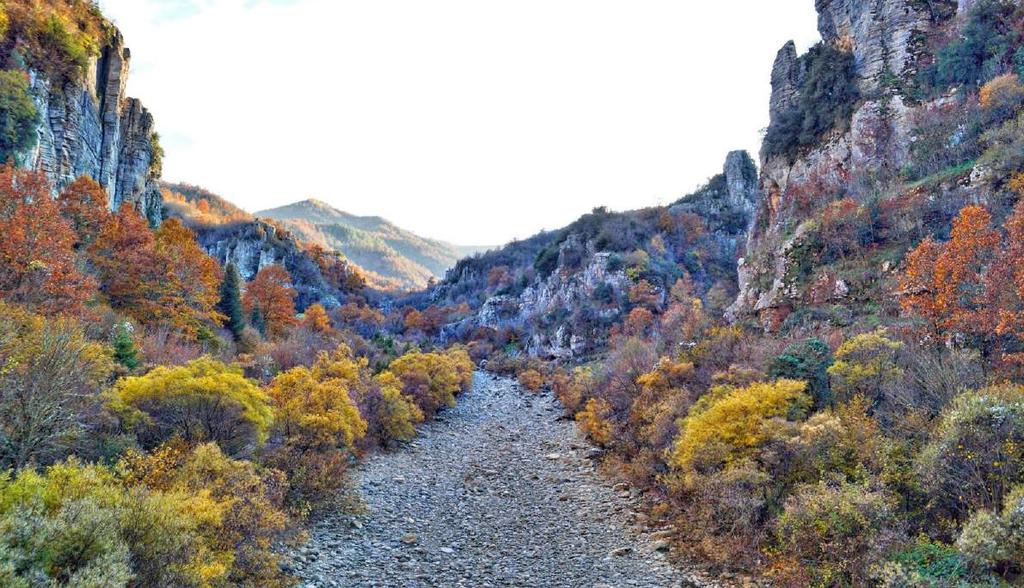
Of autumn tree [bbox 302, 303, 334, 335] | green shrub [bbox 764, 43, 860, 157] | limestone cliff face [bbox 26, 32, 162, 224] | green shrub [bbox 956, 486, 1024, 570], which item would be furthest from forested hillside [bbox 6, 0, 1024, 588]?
autumn tree [bbox 302, 303, 334, 335]

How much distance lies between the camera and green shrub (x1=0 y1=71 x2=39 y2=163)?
75.6 ft

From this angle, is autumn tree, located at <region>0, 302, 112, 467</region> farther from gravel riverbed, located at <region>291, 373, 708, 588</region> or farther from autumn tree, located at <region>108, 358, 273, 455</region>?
gravel riverbed, located at <region>291, 373, 708, 588</region>

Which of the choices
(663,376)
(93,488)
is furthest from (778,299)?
(93,488)

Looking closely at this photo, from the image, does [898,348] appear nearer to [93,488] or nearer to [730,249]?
[93,488]

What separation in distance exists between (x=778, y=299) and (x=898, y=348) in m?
10.0

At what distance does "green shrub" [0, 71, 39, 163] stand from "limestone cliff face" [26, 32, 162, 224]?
0.92 m

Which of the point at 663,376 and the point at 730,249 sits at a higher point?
the point at 730,249

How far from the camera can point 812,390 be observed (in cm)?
1321

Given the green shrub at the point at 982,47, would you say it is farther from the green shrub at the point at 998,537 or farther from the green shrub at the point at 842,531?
the green shrub at the point at 998,537

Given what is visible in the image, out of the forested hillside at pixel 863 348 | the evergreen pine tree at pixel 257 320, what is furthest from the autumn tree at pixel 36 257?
the evergreen pine tree at pixel 257 320

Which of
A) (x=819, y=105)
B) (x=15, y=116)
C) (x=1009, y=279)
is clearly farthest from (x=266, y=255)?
(x=1009, y=279)

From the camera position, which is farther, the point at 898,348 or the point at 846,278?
the point at 846,278

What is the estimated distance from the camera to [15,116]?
23562 millimetres

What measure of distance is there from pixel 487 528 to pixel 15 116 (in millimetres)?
29090
